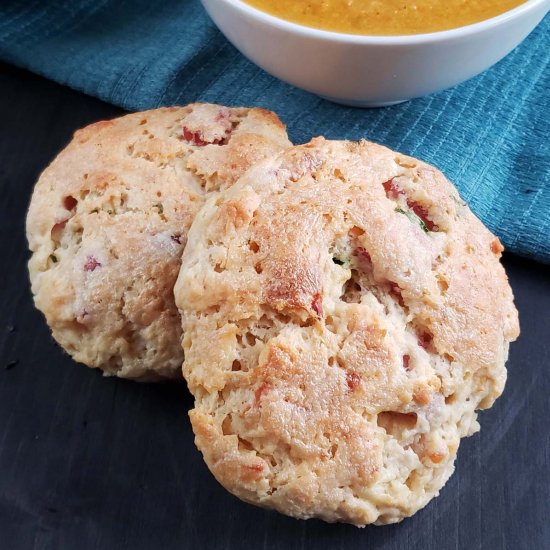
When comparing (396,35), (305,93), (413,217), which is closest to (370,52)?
(396,35)

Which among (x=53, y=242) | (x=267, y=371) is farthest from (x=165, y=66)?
(x=267, y=371)

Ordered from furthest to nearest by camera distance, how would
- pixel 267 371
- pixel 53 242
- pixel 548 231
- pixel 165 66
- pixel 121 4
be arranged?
pixel 121 4
pixel 165 66
pixel 548 231
pixel 53 242
pixel 267 371

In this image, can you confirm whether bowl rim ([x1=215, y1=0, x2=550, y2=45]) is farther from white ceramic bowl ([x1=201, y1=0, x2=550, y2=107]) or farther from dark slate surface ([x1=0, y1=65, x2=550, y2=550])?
dark slate surface ([x1=0, y1=65, x2=550, y2=550])

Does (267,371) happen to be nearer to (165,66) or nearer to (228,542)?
→ (228,542)

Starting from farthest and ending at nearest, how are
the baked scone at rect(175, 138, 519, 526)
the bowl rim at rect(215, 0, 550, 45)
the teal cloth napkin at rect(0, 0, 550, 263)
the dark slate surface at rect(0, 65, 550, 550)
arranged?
the teal cloth napkin at rect(0, 0, 550, 263) → the bowl rim at rect(215, 0, 550, 45) → the dark slate surface at rect(0, 65, 550, 550) → the baked scone at rect(175, 138, 519, 526)

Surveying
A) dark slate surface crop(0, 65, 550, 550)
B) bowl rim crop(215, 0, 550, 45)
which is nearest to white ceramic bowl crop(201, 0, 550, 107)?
bowl rim crop(215, 0, 550, 45)
